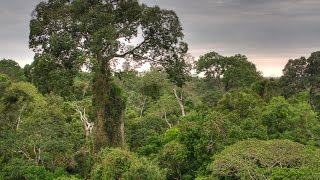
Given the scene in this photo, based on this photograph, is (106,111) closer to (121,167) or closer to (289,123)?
(121,167)

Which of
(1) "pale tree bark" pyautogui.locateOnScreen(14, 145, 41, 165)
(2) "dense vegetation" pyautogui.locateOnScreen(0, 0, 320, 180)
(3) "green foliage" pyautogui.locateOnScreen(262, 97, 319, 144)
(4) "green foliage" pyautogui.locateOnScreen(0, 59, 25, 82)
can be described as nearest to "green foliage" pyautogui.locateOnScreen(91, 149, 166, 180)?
(2) "dense vegetation" pyautogui.locateOnScreen(0, 0, 320, 180)

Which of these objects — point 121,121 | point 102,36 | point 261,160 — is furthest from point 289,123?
point 102,36

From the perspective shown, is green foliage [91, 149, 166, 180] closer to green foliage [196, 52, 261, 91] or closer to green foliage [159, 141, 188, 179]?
green foliage [159, 141, 188, 179]

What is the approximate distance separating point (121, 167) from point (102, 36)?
495 centimetres

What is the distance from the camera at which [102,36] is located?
12.6m

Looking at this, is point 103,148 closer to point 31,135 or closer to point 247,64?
point 31,135

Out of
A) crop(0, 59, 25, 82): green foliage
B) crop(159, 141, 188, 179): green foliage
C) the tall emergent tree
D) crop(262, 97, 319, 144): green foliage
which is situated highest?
crop(0, 59, 25, 82): green foliage

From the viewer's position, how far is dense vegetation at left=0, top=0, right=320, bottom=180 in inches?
521

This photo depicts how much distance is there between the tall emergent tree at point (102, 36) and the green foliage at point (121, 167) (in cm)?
58

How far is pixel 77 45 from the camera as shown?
13188 mm

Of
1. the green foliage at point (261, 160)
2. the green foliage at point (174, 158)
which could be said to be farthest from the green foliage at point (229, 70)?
the green foliage at point (261, 160)

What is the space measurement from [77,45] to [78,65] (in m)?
0.72

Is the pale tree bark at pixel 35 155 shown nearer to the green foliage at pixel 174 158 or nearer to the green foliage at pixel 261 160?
the green foliage at pixel 174 158

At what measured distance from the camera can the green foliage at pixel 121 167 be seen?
14.3 metres
